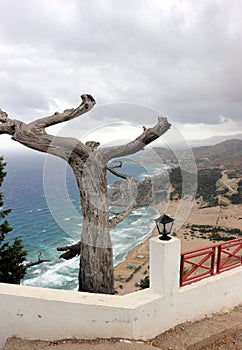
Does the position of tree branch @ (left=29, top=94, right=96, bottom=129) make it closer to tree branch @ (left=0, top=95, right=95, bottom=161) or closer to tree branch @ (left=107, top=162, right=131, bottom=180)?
tree branch @ (left=0, top=95, right=95, bottom=161)

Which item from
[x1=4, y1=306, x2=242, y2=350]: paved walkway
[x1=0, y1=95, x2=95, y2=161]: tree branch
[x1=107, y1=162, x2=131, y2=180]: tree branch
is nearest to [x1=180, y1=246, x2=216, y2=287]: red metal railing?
[x1=4, y1=306, x2=242, y2=350]: paved walkway

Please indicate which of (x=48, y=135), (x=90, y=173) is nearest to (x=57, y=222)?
(x=90, y=173)

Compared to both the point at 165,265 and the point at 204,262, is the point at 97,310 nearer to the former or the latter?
the point at 165,265

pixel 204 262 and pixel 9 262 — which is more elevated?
pixel 204 262

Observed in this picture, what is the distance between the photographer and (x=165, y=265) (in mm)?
3367

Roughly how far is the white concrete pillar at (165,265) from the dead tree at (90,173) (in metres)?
1.43

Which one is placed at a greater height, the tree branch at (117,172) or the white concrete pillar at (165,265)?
the tree branch at (117,172)

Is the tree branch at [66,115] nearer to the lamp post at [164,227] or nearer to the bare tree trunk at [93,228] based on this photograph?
the bare tree trunk at [93,228]

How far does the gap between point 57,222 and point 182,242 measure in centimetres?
3189

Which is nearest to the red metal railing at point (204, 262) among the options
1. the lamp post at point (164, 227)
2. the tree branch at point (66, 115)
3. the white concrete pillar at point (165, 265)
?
the white concrete pillar at point (165, 265)

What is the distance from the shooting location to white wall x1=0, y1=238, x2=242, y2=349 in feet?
10.5

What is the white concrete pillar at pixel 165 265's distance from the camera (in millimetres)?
3363

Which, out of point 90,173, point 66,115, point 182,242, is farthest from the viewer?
point 182,242

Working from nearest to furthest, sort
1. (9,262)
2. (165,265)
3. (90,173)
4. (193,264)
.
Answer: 1. (165,265)
2. (193,264)
3. (90,173)
4. (9,262)
